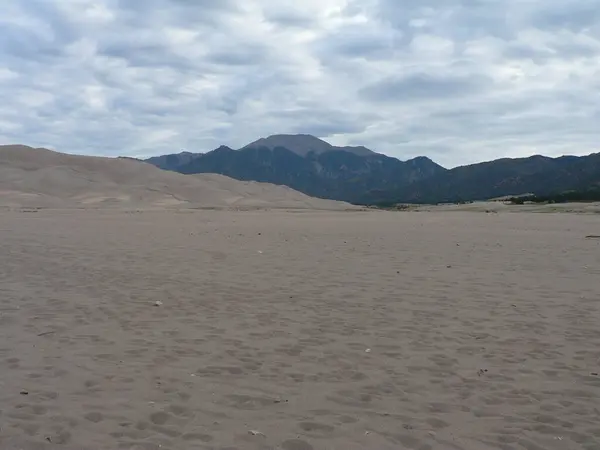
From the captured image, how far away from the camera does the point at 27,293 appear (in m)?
10.7

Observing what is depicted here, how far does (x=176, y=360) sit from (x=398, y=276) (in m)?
7.36

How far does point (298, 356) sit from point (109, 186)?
7345cm

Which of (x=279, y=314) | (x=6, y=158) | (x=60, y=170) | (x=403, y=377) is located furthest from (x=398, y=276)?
(x=6, y=158)

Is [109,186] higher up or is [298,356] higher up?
[109,186]

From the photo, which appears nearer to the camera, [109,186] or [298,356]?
[298,356]

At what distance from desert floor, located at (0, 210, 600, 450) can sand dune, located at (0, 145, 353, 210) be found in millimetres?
50443

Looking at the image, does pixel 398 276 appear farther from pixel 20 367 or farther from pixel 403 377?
pixel 20 367

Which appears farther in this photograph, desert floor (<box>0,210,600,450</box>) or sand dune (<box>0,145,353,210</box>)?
sand dune (<box>0,145,353,210</box>)

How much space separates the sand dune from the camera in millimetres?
65188

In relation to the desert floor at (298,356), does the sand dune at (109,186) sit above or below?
above

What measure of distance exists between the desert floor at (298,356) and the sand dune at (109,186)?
50.4 metres

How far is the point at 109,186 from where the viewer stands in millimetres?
75875

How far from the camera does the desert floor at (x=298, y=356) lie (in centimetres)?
508

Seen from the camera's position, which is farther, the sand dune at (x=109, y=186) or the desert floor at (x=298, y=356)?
the sand dune at (x=109, y=186)
